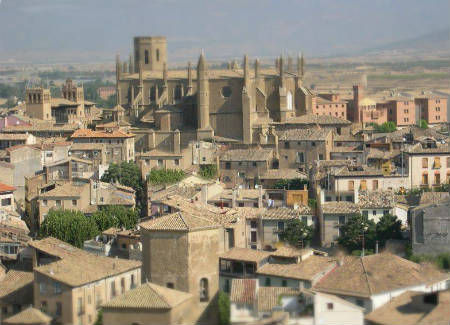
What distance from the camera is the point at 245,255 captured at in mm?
28844

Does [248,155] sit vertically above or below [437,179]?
above

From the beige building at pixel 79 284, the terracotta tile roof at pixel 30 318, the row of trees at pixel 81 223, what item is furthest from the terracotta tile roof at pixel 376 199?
the terracotta tile roof at pixel 30 318

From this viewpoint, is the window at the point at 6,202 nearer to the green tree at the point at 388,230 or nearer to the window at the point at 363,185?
the window at the point at 363,185

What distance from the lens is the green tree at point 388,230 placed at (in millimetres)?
31294

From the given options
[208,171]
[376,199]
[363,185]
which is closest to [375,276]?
[376,199]

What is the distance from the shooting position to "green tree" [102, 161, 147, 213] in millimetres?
41438

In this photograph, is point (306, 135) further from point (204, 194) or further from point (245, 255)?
point (245, 255)

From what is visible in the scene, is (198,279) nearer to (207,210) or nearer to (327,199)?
(207,210)

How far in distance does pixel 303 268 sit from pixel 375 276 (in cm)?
236

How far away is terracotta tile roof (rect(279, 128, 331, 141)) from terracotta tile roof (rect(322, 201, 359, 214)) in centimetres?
1065

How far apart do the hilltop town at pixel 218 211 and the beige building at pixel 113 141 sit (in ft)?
0.29

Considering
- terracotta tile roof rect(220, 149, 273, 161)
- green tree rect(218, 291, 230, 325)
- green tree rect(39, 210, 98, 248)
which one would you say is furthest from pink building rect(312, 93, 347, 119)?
green tree rect(218, 291, 230, 325)

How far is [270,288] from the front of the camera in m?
24.5

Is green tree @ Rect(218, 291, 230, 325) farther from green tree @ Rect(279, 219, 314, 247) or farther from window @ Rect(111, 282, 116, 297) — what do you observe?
green tree @ Rect(279, 219, 314, 247)
